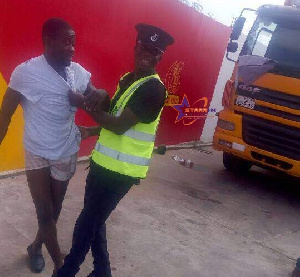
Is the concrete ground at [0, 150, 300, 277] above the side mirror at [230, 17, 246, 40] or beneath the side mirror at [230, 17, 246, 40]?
beneath

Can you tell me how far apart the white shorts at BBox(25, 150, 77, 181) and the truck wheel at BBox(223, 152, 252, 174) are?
4.64 meters

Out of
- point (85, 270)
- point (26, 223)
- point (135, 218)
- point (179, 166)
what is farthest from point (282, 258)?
point (179, 166)

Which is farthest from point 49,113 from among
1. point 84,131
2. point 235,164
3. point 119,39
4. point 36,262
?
point 235,164

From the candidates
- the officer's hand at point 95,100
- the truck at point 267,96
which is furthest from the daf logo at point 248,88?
the officer's hand at point 95,100

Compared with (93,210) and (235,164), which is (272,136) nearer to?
(235,164)

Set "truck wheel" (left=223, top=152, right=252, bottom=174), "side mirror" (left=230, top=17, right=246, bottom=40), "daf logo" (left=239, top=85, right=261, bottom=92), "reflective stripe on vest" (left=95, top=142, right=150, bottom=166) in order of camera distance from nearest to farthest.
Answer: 1. "reflective stripe on vest" (left=95, top=142, right=150, bottom=166)
2. "daf logo" (left=239, top=85, right=261, bottom=92)
3. "side mirror" (left=230, top=17, right=246, bottom=40)
4. "truck wheel" (left=223, top=152, right=252, bottom=174)

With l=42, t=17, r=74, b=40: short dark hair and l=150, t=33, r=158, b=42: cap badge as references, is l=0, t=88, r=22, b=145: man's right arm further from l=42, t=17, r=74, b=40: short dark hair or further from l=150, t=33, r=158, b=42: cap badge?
l=150, t=33, r=158, b=42: cap badge

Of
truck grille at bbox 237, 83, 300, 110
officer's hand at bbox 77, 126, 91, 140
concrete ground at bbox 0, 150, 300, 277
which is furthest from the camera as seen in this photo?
truck grille at bbox 237, 83, 300, 110

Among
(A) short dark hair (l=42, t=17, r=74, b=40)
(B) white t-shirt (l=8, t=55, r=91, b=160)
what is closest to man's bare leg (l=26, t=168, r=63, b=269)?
(B) white t-shirt (l=8, t=55, r=91, b=160)

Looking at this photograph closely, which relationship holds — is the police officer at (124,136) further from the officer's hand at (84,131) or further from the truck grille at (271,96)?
the truck grille at (271,96)

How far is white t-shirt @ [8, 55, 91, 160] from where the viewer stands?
2516 mm

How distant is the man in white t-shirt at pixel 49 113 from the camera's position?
2.52m

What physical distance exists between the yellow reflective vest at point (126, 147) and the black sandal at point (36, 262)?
100 centimetres

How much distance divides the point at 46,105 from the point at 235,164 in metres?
5.09
